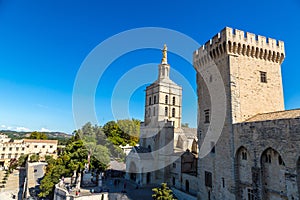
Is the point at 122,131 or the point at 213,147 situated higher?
the point at 122,131

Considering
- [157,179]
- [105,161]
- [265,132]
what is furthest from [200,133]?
[105,161]

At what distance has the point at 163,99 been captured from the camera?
38094 millimetres

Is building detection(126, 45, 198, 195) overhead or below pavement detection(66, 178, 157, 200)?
overhead

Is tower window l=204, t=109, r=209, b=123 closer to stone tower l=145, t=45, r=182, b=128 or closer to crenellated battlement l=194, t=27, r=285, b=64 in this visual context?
crenellated battlement l=194, t=27, r=285, b=64

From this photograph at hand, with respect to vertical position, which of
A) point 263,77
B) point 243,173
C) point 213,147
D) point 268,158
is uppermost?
point 263,77

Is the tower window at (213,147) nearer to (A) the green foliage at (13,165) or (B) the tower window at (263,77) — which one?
(B) the tower window at (263,77)

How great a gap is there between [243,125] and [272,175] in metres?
3.93

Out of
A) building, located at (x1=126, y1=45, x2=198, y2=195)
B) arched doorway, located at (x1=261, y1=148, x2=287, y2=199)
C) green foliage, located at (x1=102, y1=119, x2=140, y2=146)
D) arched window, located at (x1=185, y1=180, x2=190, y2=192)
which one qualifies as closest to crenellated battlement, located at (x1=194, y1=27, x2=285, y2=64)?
arched doorway, located at (x1=261, y1=148, x2=287, y2=199)

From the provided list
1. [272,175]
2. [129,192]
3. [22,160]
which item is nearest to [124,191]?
[129,192]

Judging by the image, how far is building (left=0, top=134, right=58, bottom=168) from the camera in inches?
2402

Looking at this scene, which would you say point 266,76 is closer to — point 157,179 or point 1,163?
point 157,179

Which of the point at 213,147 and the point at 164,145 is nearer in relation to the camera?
the point at 213,147

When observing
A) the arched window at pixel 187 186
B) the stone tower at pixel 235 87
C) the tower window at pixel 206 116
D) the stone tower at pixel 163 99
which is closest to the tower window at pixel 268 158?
the stone tower at pixel 235 87

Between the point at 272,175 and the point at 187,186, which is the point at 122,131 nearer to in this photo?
the point at 187,186
